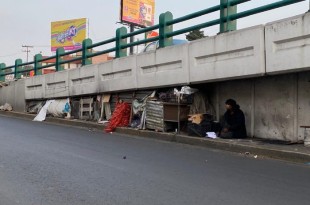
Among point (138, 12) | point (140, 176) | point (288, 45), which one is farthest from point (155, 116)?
point (138, 12)

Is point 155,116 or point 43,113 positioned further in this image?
point 43,113

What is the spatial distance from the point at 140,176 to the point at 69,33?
5337 centimetres

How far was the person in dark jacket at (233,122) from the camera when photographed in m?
10.7

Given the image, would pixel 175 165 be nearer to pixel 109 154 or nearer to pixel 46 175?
pixel 109 154

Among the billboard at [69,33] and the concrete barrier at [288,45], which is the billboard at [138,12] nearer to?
the billboard at [69,33]

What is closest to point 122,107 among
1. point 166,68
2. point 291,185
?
point 166,68

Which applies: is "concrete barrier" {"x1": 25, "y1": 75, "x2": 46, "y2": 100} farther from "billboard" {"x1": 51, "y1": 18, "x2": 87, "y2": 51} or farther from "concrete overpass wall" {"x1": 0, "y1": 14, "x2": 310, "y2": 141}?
"billboard" {"x1": 51, "y1": 18, "x2": 87, "y2": 51}

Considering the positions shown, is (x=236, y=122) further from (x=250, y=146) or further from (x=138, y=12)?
(x=138, y=12)

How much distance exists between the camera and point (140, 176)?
6.76 meters

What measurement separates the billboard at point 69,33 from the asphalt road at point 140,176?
4693 centimetres

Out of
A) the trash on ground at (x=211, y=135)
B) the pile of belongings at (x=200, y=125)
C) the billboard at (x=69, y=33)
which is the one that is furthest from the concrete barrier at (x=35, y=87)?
the billboard at (x=69, y=33)

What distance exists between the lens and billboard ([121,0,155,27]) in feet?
136

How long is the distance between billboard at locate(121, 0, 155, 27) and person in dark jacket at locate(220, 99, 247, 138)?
30.9m

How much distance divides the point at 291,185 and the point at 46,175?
363cm
